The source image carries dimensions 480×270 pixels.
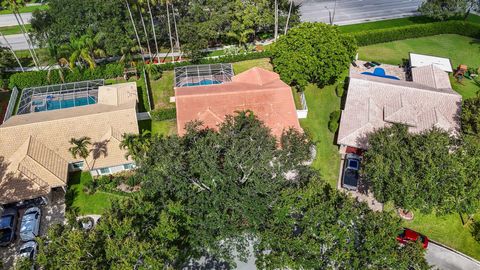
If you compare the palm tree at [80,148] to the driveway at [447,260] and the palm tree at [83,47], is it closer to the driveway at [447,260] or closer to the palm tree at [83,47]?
the palm tree at [83,47]

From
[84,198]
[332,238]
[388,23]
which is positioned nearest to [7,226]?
[84,198]

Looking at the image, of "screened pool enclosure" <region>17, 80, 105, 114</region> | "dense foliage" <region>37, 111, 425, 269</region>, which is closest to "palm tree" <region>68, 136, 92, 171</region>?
"dense foliage" <region>37, 111, 425, 269</region>

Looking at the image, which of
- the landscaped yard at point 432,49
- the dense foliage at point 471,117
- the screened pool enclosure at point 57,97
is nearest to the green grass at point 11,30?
the screened pool enclosure at point 57,97

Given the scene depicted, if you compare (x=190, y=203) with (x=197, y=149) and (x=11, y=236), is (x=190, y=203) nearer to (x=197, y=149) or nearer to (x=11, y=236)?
(x=197, y=149)

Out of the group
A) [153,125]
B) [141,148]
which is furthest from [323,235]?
[153,125]

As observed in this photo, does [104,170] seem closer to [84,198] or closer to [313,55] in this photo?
[84,198]

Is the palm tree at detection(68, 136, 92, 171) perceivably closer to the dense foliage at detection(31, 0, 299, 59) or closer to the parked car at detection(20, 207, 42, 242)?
the parked car at detection(20, 207, 42, 242)
